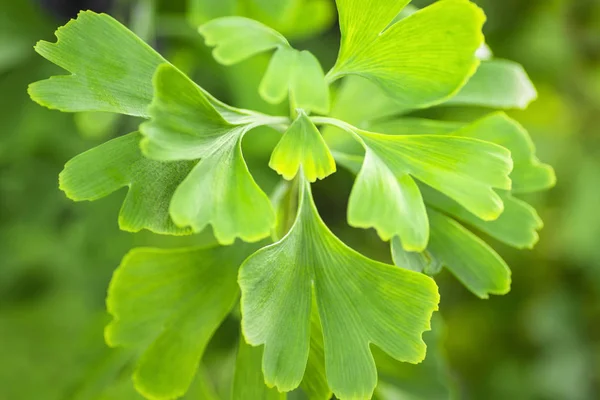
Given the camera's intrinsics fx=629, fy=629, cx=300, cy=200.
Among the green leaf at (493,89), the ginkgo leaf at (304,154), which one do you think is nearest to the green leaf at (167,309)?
the ginkgo leaf at (304,154)

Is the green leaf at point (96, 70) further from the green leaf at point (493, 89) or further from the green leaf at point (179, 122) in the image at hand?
the green leaf at point (493, 89)

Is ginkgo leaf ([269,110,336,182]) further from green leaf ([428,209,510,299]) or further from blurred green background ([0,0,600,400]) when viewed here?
blurred green background ([0,0,600,400])

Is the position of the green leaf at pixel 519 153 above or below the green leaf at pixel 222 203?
below

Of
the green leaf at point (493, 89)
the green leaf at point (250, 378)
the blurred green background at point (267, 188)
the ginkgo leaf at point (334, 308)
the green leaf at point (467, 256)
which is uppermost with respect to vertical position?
the green leaf at point (493, 89)

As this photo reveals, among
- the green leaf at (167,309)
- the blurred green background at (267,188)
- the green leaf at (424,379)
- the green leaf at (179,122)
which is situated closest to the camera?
the green leaf at (179,122)

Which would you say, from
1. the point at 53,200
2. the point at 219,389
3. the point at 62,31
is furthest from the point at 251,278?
the point at 53,200
